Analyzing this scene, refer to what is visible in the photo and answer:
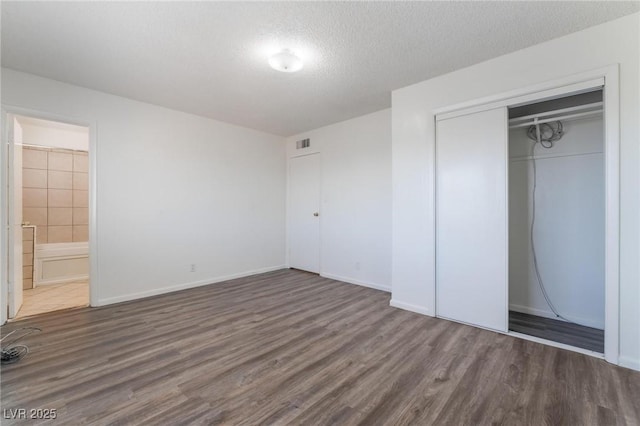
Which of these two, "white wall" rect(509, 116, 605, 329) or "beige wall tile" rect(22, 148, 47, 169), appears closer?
"white wall" rect(509, 116, 605, 329)

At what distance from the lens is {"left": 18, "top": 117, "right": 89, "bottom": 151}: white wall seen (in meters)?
4.49

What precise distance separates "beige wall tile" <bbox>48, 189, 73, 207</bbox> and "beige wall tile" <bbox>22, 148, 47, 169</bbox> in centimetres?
44

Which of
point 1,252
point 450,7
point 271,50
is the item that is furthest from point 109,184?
point 450,7

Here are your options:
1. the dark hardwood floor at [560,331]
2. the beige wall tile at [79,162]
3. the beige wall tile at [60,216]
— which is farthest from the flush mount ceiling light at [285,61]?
the beige wall tile at [60,216]

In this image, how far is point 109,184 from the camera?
11.6 feet

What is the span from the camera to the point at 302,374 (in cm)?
202

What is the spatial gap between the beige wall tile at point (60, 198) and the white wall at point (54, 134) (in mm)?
767

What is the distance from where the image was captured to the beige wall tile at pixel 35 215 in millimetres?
4598

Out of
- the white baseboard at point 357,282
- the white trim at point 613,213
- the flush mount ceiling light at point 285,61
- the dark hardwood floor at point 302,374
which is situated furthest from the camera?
the white baseboard at point 357,282

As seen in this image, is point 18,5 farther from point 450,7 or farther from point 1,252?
point 450,7

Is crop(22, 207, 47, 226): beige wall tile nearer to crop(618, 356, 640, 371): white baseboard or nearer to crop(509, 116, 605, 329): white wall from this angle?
crop(509, 116, 605, 329): white wall

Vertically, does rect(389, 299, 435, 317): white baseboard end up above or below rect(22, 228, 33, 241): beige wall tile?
below

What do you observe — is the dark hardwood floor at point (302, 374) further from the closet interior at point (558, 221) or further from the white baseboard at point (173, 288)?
the closet interior at point (558, 221)

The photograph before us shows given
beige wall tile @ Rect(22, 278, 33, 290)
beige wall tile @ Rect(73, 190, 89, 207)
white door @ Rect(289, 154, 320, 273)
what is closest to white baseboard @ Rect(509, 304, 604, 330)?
white door @ Rect(289, 154, 320, 273)
